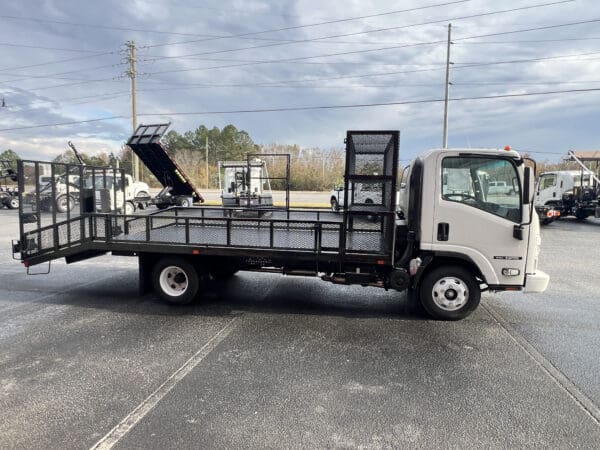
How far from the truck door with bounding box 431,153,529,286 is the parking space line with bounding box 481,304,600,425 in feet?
Result: 2.10

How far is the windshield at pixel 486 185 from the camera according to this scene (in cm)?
487

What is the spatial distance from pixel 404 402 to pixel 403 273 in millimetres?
2063

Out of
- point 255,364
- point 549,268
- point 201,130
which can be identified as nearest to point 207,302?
point 255,364

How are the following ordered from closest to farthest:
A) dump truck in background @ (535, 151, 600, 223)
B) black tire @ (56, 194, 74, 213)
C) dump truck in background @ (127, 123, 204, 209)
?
black tire @ (56, 194, 74, 213)
dump truck in background @ (535, 151, 600, 223)
dump truck in background @ (127, 123, 204, 209)

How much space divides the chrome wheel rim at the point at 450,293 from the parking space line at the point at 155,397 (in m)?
2.75

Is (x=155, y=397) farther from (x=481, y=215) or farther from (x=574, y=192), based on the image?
(x=574, y=192)

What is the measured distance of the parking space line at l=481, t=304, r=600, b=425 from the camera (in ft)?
10.6

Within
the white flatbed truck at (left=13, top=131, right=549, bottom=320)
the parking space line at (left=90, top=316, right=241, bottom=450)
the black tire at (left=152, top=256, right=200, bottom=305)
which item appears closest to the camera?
the parking space line at (left=90, top=316, right=241, bottom=450)

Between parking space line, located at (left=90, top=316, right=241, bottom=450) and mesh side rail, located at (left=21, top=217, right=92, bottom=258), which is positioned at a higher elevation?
mesh side rail, located at (left=21, top=217, right=92, bottom=258)

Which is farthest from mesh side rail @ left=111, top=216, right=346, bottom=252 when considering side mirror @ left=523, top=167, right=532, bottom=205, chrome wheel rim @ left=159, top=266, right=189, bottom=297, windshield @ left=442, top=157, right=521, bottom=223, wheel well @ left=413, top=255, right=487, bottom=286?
side mirror @ left=523, top=167, right=532, bottom=205

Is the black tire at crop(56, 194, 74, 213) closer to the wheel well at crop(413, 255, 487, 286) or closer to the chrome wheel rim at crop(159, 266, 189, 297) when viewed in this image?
the chrome wheel rim at crop(159, 266, 189, 297)

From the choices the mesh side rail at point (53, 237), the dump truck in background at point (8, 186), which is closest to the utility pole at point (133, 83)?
the dump truck in background at point (8, 186)

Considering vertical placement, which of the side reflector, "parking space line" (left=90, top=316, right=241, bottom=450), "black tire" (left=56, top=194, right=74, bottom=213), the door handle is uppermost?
"black tire" (left=56, top=194, right=74, bottom=213)

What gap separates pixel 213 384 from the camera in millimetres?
3588
